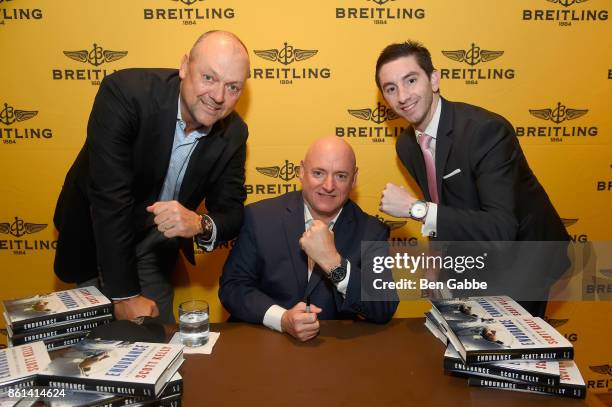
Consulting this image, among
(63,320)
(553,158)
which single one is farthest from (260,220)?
(553,158)

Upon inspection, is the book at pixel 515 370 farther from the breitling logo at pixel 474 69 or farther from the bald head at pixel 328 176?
the breitling logo at pixel 474 69

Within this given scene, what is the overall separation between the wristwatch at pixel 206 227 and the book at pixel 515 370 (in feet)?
3.87

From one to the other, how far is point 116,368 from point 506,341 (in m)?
1.09

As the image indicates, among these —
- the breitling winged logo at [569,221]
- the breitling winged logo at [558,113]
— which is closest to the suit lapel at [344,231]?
the breitling winged logo at [558,113]

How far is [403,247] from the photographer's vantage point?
3.26 m

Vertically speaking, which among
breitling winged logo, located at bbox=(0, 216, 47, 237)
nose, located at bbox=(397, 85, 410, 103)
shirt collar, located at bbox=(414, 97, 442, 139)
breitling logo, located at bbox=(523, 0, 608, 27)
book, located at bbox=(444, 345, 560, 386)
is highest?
breitling logo, located at bbox=(523, 0, 608, 27)

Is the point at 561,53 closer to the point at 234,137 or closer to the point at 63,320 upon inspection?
the point at 234,137

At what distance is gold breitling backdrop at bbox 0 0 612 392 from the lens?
294cm

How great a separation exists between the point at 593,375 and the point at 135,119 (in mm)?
3177

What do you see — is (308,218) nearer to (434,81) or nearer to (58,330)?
(434,81)

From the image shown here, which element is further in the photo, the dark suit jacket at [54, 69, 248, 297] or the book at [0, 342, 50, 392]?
the dark suit jacket at [54, 69, 248, 297]

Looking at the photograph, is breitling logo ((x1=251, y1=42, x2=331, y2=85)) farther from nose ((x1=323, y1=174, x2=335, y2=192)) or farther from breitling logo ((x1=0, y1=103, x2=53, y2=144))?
breitling logo ((x1=0, y1=103, x2=53, y2=144))

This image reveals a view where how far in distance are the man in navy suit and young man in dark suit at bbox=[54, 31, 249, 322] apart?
0.46ft

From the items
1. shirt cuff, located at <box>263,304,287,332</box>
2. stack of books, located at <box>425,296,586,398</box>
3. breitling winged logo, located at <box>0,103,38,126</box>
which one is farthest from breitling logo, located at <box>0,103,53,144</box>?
stack of books, located at <box>425,296,586,398</box>
